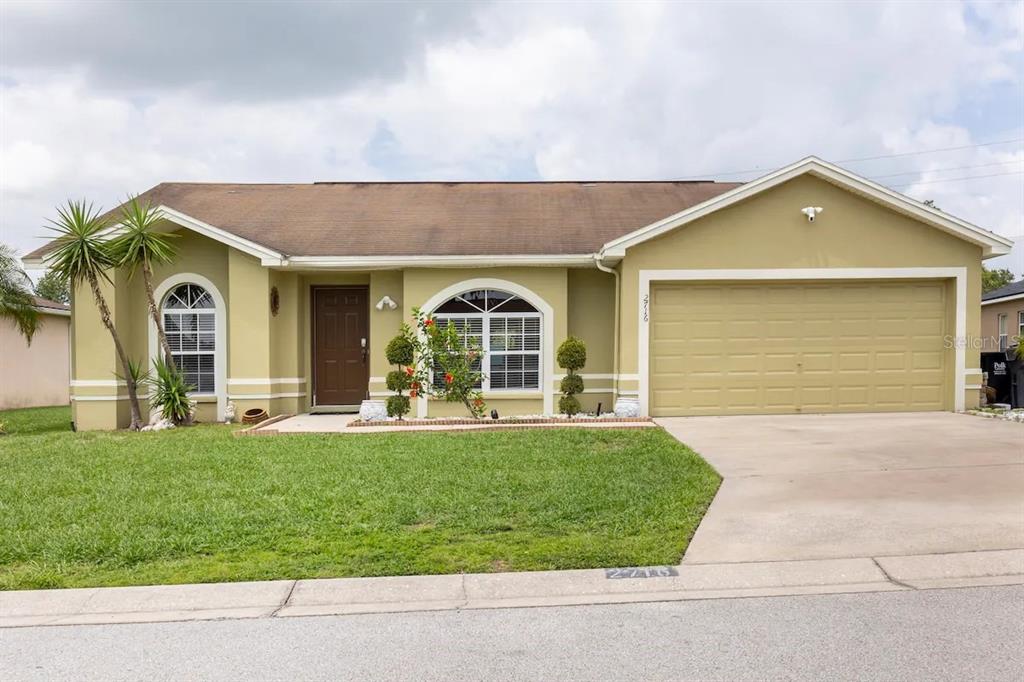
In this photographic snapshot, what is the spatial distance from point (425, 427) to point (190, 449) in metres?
3.41

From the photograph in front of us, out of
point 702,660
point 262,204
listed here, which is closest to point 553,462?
point 702,660

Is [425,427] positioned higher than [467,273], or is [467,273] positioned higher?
[467,273]

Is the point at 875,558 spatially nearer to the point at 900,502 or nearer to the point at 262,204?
the point at 900,502

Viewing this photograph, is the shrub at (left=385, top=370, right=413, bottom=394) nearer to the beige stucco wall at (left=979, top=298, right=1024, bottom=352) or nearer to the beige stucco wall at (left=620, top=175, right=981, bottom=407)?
the beige stucco wall at (left=620, top=175, right=981, bottom=407)

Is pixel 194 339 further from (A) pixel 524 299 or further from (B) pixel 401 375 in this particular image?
(A) pixel 524 299

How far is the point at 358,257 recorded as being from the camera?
1378cm

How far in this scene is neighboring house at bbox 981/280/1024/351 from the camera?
80.9 feet

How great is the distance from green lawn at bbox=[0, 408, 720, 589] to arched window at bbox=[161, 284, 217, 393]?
3698 millimetres

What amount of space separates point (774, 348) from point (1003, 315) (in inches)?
705

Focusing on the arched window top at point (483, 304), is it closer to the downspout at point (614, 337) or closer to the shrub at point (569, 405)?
the downspout at point (614, 337)

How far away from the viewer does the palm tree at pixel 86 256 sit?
41.1 feet

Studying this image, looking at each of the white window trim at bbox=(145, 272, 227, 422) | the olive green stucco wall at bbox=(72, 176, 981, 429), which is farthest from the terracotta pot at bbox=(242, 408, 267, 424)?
the white window trim at bbox=(145, 272, 227, 422)

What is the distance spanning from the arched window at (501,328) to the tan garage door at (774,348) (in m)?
2.45

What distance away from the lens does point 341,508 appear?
6.91 meters
